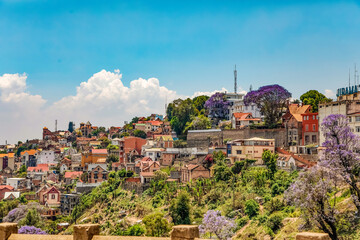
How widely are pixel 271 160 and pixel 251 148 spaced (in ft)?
16.8

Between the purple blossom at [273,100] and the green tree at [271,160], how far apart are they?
9.35 metres

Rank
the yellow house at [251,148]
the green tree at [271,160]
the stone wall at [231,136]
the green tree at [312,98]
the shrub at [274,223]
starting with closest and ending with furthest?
the shrub at [274,223] → the green tree at [271,160] → the yellow house at [251,148] → the stone wall at [231,136] → the green tree at [312,98]

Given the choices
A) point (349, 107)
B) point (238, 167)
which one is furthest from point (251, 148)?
point (349, 107)

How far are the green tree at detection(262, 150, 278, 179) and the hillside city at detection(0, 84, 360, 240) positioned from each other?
0.12 metres

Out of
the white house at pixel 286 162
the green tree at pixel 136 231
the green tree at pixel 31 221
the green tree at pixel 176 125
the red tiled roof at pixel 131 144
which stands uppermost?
the green tree at pixel 176 125

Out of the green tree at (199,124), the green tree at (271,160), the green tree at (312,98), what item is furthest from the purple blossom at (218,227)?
the green tree at (199,124)

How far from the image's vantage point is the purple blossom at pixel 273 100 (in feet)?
169

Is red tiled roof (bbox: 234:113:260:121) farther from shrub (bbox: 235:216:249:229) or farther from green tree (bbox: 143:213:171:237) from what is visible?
green tree (bbox: 143:213:171:237)

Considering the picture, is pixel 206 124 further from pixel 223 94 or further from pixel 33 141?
pixel 33 141

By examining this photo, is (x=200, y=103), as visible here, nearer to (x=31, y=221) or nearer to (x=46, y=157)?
(x=31, y=221)

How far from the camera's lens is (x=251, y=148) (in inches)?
1777

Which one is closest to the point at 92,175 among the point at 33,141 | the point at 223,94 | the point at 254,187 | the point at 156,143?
the point at 156,143

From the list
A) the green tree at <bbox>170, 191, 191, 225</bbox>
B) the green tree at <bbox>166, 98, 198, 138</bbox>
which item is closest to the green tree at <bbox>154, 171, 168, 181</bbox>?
the green tree at <bbox>170, 191, 191, 225</bbox>

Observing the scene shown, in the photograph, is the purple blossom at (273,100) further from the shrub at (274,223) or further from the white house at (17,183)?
the white house at (17,183)
